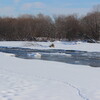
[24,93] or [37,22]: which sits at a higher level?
[37,22]

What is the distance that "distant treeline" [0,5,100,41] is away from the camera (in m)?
83.6

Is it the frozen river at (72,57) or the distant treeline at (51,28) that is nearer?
the frozen river at (72,57)

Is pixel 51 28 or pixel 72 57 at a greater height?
pixel 51 28

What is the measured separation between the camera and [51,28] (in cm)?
8962

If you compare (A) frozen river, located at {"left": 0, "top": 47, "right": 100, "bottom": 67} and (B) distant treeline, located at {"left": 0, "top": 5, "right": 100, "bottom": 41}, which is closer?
(A) frozen river, located at {"left": 0, "top": 47, "right": 100, "bottom": 67}

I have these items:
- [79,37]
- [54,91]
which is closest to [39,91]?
[54,91]

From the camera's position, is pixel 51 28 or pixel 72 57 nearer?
pixel 72 57

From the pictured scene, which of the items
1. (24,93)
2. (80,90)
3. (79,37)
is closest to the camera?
(24,93)

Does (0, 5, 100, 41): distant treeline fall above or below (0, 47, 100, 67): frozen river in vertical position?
above

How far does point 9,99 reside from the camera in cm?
680

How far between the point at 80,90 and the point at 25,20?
8295 centimetres

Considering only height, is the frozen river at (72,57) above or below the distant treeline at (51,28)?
below

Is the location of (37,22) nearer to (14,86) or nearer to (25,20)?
(25,20)

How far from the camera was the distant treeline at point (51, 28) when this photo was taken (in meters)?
83.6
